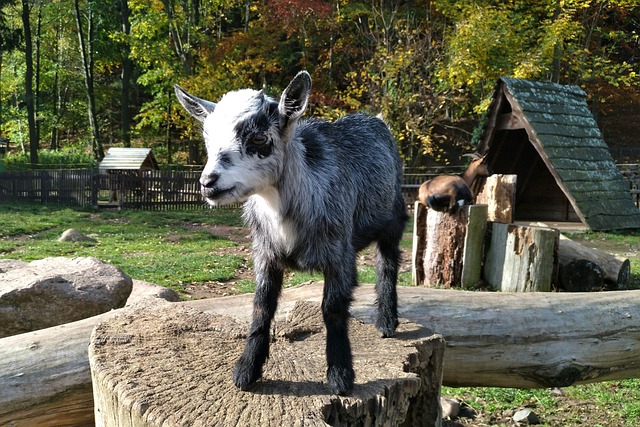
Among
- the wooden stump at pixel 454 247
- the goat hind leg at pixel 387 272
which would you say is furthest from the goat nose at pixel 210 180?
the wooden stump at pixel 454 247

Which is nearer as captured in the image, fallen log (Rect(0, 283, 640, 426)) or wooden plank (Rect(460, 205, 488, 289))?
fallen log (Rect(0, 283, 640, 426))

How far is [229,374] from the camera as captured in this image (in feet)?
8.70

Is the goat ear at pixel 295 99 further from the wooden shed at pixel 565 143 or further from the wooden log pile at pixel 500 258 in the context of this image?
the wooden shed at pixel 565 143

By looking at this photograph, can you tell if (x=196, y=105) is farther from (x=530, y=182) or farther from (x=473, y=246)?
(x=530, y=182)

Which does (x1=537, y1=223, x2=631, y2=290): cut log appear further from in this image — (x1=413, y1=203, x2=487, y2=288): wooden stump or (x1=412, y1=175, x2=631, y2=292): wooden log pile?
(x1=413, y1=203, x2=487, y2=288): wooden stump

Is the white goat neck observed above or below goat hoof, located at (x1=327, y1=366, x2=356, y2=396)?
above

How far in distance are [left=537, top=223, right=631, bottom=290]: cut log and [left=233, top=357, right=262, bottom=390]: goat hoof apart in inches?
260

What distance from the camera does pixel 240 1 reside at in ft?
78.0

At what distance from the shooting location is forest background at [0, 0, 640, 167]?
1834 centimetres

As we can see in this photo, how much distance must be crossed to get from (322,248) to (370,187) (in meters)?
0.67

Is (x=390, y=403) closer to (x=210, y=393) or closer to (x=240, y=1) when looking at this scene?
(x=210, y=393)

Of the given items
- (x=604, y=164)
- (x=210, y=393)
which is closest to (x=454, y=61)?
(x=604, y=164)

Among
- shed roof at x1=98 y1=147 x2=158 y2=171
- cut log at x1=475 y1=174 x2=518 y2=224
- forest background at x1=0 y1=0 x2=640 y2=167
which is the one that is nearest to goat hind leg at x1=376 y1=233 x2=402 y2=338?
cut log at x1=475 y1=174 x2=518 y2=224

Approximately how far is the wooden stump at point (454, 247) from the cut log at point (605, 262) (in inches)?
46.2
